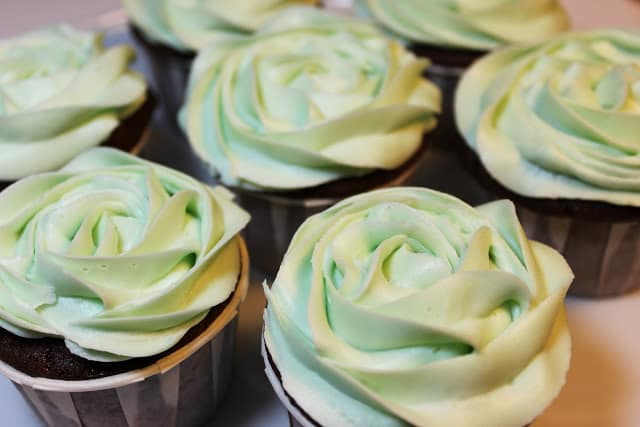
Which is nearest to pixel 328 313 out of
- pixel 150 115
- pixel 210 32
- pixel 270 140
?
pixel 270 140

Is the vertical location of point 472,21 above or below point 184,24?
above

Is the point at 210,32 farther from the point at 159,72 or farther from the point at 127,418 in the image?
the point at 127,418

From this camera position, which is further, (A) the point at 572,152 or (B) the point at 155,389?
(A) the point at 572,152

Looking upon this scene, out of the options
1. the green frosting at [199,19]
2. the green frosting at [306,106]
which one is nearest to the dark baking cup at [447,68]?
the green frosting at [306,106]

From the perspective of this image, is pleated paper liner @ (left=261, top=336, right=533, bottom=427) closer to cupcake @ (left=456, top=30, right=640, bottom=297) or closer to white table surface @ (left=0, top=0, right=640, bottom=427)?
white table surface @ (left=0, top=0, right=640, bottom=427)

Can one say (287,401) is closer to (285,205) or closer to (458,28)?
(285,205)

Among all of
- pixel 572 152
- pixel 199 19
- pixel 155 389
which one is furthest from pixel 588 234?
pixel 199 19

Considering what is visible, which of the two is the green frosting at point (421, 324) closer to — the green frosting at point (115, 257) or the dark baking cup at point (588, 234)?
the green frosting at point (115, 257)
